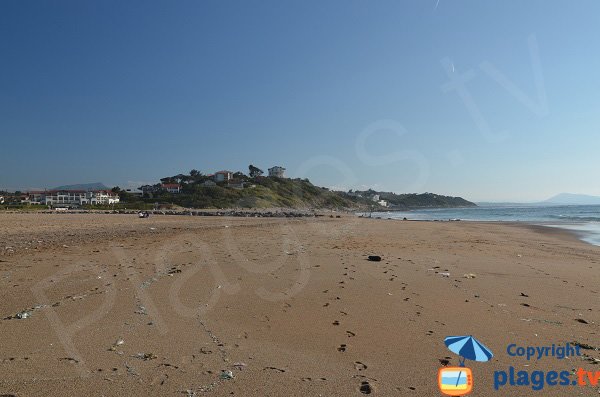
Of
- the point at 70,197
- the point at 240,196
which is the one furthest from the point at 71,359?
the point at 70,197

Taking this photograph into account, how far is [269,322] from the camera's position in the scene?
5.96 metres

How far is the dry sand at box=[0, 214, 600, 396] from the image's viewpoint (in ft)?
13.1

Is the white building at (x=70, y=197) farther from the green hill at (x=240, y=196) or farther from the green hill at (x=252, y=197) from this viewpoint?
the green hill at (x=252, y=197)

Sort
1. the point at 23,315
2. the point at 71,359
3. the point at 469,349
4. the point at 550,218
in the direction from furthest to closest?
the point at 550,218, the point at 23,315, the point at 71,359, the point at 469,349

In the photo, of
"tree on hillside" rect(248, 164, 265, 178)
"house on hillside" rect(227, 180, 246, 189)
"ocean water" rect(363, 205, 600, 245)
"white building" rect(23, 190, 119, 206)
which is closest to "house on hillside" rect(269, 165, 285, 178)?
"tree on hillside" rect(248, 164, 265, 178)

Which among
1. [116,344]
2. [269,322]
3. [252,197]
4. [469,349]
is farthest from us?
[252,197]

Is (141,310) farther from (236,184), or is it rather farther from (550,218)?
(236,184)

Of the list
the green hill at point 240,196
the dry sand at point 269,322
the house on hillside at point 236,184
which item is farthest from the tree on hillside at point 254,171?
the dry sand at point 269,322

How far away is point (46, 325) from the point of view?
5422mm

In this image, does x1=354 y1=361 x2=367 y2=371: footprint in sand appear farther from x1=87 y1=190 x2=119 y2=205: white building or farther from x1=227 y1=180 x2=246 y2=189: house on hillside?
x1=87 y1=190 x2=119 y2=205: white building

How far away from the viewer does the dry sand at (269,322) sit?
13.1 ft

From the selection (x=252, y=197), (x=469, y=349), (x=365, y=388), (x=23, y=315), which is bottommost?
(x=365, y=388)

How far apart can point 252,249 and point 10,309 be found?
27.6ft

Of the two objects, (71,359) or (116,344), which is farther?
(116,344)
